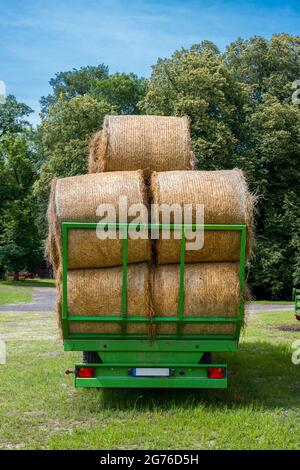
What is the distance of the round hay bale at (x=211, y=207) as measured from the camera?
685cm

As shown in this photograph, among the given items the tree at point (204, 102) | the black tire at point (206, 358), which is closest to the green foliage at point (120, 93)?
the tree at point (204, 102)

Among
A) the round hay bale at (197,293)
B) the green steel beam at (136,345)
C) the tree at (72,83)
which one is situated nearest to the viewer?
the round hay bale at (197,293)

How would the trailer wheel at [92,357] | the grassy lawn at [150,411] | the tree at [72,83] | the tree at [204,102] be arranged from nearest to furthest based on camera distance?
the grassy lawn at [150,411] < the trailer wheel at [92,357] < the tree at [204,102] < the tree at [72,83]

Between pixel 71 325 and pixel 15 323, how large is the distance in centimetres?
1053

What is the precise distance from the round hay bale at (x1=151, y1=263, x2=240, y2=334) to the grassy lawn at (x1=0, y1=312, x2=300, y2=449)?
0.98m

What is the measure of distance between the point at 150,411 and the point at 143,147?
364 cm

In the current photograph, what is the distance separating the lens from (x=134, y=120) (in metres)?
9.05

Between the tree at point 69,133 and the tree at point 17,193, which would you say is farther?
the tree at point 17,193

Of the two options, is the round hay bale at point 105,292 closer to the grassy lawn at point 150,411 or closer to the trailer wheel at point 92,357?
the trailer wheel at point 92,357

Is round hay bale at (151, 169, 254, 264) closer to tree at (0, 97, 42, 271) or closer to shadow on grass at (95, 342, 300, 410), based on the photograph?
shadow on grass at (95, 342, 300, 410)

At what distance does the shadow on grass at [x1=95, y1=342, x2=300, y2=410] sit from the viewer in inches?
283

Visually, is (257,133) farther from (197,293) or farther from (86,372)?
(86,372)
